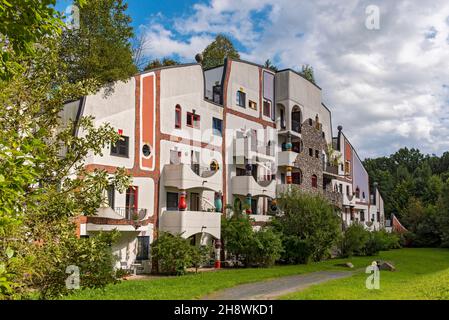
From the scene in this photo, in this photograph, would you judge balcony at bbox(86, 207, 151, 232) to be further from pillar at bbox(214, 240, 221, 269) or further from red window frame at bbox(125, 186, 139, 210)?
pillar at bbox(214, 240, 221, 269)

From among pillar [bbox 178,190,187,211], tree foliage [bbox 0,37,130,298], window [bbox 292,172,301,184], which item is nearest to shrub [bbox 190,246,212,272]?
pillar [bbox 178,190,187,211]

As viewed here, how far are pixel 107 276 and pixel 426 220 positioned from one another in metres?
58.0

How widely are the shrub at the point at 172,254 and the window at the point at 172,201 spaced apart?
272cm

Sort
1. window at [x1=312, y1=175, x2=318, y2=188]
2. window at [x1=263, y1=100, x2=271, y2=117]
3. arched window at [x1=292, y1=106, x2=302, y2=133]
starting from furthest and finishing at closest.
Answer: window at [x1=312, y1=175, x2=318, y2=188]
arched window at [x1=292, y1=106, x2=302, y2=133]
window at [x1=263, y1=100, x2=271, y2=117]

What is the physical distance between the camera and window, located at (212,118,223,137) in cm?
3055

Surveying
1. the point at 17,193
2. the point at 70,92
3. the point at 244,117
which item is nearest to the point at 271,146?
the point at 244,117

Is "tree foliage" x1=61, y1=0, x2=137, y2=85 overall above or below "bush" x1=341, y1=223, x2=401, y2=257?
above

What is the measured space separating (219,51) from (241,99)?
12689 mm

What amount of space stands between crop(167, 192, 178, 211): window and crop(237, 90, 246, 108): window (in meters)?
9.30

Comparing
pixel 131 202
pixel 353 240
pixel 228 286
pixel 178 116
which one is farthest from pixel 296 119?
pixel 228 286

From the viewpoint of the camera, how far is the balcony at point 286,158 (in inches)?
1400

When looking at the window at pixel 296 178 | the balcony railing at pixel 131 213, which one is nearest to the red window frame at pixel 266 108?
the window at pixel 296 178

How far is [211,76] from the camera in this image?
33000 millimetres

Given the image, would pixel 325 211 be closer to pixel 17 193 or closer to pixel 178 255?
pixel 178 255
